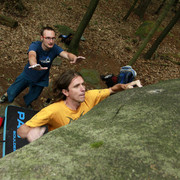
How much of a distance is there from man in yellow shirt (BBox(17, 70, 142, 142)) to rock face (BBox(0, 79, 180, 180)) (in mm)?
817

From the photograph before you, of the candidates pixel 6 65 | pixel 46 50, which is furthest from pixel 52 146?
pixel 6 65

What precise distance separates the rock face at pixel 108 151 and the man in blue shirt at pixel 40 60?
7.72 ft

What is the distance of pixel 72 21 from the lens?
10922 mm

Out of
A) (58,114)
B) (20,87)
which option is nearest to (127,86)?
(58,114)

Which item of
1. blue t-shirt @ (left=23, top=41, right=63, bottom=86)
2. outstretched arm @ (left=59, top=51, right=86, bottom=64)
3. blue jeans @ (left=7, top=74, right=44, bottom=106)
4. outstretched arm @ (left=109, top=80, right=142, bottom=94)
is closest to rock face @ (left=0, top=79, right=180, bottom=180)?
outstretched arm @ (left=109, top=80, right=142, bottom=94)

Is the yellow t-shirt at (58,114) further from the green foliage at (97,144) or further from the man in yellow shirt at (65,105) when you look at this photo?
the green foliage at (97,144)

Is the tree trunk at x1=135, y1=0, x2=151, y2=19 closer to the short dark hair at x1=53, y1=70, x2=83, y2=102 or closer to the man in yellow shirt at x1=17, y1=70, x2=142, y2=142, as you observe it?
the man in yellow shirt at x1=17, y1=70, x2=142, y2=142

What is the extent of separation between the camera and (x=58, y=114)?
6.86 ft

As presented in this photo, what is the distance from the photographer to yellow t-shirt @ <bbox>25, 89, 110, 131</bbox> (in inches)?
76.1

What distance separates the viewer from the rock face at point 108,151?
83 centimetres

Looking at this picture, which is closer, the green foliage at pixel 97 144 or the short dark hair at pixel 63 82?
the green foliage at pixel 97 144

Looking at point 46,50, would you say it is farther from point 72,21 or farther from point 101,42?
point 72,21

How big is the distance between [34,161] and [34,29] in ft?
29.7

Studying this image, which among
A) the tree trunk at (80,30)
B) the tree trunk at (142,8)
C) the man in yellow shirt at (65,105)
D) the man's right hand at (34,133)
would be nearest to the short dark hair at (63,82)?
the man in yellow shirt at (65,105)
